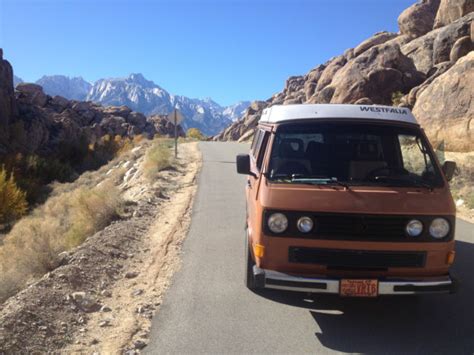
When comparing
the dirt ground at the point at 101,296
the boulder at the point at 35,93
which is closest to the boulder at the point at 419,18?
the dirt ground at the point at 101,296

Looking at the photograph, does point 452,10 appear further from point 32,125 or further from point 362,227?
point 32,125

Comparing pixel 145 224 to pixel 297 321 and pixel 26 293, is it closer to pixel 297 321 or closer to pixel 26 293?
pixel 26 293

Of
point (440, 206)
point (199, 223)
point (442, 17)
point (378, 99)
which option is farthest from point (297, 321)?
point (442, 17)

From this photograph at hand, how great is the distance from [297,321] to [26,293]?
3270 millimetres

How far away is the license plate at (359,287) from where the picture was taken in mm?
4504

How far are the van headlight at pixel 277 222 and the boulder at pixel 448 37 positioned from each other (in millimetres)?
30466

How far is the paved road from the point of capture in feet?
14.7

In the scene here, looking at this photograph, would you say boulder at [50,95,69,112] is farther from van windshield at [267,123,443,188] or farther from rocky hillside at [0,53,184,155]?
van windshield at [267,123,443,188]

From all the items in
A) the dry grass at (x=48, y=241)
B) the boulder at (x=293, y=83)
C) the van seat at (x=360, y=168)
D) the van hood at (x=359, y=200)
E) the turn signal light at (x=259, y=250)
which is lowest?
the dry grass at (x=48, y=241)

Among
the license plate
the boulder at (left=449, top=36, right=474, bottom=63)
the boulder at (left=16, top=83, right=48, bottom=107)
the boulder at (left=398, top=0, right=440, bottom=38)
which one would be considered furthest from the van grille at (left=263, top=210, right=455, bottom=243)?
the boulder at (left=16, top=83, right=48, bottom=107)

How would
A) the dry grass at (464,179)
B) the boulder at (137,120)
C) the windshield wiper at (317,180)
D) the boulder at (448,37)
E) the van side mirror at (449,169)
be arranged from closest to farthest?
the windshield wiper at (317,180), the van side mirror at (449,169), the dry grass at (464,179), the boulder at (448,37), the boulder at (137,120)

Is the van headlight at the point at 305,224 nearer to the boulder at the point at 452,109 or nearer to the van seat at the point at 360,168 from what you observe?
the van seat at the point at 360,168

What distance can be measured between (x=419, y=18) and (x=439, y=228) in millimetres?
47091

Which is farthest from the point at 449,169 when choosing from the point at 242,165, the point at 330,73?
the point at 330,73
